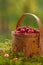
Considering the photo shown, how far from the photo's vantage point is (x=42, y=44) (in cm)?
197

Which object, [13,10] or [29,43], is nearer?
[29,43]

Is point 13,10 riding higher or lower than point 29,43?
higher

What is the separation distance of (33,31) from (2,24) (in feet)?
6.82

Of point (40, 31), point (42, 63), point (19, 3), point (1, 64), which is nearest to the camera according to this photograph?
point (1, 64)

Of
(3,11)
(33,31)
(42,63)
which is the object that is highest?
(3,11)

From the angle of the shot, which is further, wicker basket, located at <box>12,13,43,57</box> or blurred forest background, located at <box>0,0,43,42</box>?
blurred forest background, located at <box>0,0,43,42</box>

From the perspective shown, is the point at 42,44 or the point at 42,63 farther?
the point at 42,44

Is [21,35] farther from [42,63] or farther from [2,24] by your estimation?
[2,24]

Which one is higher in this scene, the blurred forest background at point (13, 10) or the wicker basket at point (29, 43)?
the blurred forest background at point (13, 10)

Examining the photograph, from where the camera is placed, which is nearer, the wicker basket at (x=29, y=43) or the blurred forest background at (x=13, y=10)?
the wicker basket at (x=29, y=43)

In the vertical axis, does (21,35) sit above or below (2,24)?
below

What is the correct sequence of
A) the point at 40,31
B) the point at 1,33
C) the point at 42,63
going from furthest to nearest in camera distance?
1. the point at 1,33
2. the point at 40,31
3. the point at 42,63

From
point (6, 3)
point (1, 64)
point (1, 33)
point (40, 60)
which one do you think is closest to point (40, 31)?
point (40, 60)

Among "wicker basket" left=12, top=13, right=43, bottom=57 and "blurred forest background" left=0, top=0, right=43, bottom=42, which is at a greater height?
"blurred forest background" left=0, top=0, right=43, bottom=42
